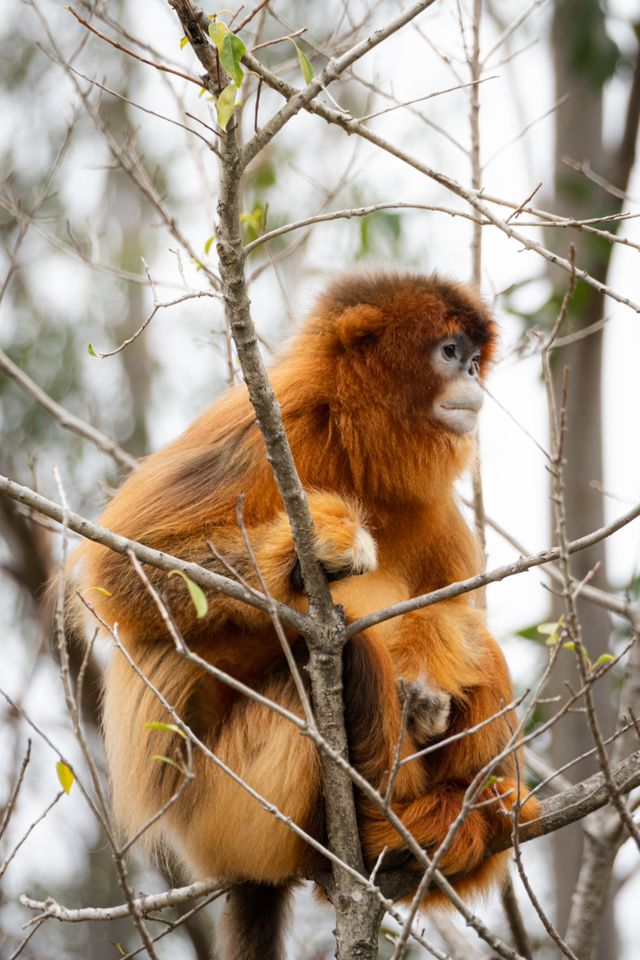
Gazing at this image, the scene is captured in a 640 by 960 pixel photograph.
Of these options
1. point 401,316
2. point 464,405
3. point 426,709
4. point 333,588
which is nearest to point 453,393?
point 464,405

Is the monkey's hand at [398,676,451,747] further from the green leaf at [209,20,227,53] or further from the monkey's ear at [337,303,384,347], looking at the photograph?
the green leaf at [209,20,227,53]

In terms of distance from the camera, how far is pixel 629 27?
732 centimetres

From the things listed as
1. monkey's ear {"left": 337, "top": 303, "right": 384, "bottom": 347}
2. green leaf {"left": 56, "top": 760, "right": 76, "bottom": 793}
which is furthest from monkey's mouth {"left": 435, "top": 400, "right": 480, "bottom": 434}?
green leaf {"left": 56, "top": 760, "right": 76, "bottom": 793}

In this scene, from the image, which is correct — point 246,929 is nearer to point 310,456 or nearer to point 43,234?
point 310,456

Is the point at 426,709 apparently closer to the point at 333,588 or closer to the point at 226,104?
the point at 333,588

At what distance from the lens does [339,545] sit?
3.28m

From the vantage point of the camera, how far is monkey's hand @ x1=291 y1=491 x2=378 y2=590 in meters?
3.28

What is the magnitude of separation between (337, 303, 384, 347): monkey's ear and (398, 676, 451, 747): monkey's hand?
1.20 metres

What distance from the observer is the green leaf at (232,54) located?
2.44 meters

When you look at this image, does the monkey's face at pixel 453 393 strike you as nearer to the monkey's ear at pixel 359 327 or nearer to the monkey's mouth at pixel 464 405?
the monkey's mouth at pixel 464 405

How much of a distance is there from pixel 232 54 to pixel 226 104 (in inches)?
4.7

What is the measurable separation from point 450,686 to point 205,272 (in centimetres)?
216

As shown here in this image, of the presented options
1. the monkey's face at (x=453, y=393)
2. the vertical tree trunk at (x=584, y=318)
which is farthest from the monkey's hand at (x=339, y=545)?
the vertical tree trunk at (x=584, y=318)

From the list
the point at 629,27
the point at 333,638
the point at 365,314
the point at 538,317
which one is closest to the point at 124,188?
the point at 629,27
